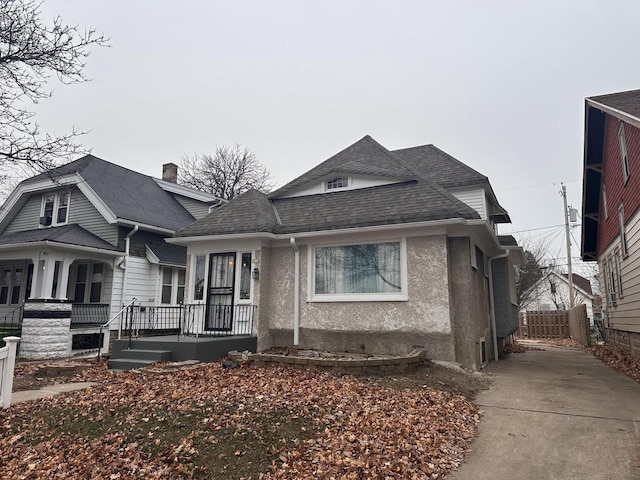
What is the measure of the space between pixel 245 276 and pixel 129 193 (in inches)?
360

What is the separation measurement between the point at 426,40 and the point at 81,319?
14.6 metres

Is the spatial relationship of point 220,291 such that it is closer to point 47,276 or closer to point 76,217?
point 47,276

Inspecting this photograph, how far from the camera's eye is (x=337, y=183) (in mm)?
11227

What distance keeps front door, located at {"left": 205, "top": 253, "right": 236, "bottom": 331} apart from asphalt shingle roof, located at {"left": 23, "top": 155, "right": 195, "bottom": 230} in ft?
18.6

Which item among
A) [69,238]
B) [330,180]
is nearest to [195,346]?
[330,180]

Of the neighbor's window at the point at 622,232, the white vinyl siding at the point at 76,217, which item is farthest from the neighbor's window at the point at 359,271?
the white vinyl siding at the point at 76,217

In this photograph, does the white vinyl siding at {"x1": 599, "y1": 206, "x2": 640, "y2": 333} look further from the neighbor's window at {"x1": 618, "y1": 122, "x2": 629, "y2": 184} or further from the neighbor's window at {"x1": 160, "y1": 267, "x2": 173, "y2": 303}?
Result: the neighbor's window at {"x1": 160, "y1": 267, "x2": 173, "y2": 303}

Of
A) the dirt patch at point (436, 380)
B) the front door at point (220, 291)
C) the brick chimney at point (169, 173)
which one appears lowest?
the dirt patch at point (436, 380)

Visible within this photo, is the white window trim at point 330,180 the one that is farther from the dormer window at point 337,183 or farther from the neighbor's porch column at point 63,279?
the neighbor's porch column at point 63,279

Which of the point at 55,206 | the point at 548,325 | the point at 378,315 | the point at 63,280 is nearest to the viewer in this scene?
the point at 378,315

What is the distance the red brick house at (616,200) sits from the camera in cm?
988

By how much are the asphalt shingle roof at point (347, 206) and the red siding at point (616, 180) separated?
463cm

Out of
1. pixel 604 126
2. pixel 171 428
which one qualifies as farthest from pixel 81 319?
pixel 604 126

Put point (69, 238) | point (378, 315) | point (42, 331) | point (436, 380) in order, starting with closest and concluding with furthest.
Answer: point (436, 380) < point (378, 315) < point (42, 331) < point (69, 238)
